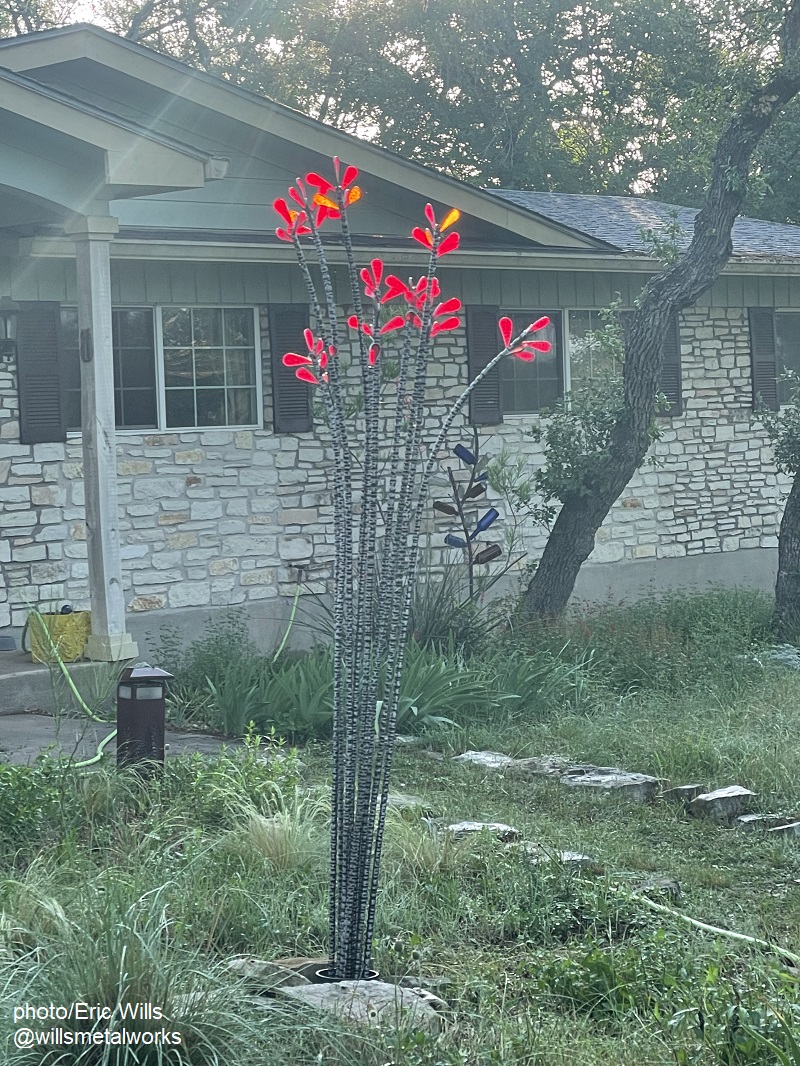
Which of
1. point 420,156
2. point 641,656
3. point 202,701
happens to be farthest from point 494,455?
point 420,156

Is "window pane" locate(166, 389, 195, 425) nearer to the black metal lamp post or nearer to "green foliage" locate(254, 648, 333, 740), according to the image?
"green foliage" locate(254, 648, 333, 740)

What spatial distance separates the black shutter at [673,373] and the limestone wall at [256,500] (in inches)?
4.7

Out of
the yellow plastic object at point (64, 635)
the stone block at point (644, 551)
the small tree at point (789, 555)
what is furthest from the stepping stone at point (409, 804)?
the stone block at point (644, 551)

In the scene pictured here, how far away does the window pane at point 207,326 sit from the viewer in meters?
11.2

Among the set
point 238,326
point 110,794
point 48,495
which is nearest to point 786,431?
point 238,326

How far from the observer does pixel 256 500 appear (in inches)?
453

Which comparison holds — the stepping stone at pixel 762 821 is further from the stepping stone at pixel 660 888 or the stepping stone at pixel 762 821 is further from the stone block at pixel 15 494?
the stone block at pixel 15 494

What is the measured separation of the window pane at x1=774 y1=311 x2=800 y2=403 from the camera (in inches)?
600

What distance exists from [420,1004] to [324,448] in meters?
8.18

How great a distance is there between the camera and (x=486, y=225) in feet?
40.8

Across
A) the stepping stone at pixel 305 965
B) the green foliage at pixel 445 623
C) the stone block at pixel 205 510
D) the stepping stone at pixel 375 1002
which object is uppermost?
the stone block at pixel 205 510

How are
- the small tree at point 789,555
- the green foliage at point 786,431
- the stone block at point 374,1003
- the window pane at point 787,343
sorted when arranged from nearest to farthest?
1. the stone block at point 374,1003
2. the small tree at point 789,555
3. the green foliage at point 786,431
4. the window pane at point 787,343

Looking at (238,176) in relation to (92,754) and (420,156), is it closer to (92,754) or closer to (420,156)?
(92,754)

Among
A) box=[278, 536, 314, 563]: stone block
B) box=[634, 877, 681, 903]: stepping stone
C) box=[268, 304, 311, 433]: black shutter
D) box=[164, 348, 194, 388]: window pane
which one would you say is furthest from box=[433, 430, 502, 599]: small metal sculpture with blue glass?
box=[634, 877, 681, 903]: stepping stone
